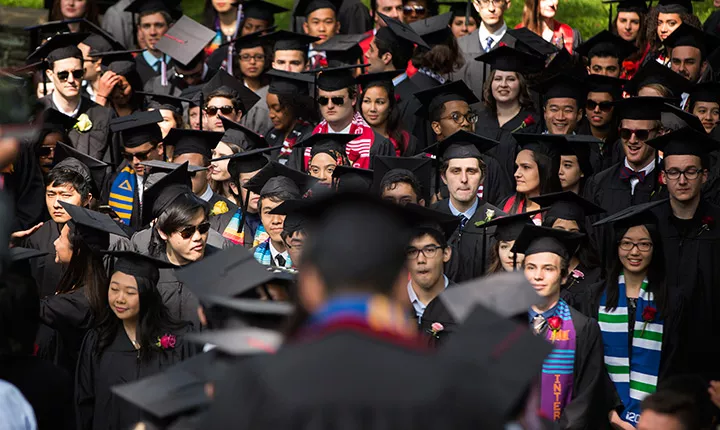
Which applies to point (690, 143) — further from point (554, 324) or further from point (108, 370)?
point (108, 370)

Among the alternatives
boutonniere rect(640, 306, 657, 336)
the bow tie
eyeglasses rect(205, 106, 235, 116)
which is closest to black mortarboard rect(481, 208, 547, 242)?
boutonniere rect(640, 306, 657, 336)

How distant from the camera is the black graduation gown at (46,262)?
706 cm

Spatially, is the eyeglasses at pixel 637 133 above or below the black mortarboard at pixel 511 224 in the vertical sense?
above

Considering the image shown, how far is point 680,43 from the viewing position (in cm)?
963

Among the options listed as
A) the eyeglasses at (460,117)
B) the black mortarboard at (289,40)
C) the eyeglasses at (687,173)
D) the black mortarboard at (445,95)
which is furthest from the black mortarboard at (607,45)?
the eyeglasses at (687,173)

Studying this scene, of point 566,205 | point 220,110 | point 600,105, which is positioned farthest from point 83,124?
point 600,105

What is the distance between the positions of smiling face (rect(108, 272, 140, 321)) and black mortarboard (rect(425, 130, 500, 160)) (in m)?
2.69

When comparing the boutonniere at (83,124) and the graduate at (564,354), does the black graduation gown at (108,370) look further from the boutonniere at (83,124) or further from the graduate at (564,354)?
the boutonniere at (83,124)

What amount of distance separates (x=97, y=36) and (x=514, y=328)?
8.04 meters

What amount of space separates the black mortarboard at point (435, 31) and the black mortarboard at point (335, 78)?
4.70 feet

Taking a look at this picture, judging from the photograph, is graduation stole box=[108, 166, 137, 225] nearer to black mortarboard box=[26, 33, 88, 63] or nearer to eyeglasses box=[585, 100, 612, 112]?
black mortarboard box=[26, 33, 88, 63]

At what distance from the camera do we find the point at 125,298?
5.92 m

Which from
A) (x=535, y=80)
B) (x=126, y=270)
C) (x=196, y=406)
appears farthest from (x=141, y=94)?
(x=196, y=406)

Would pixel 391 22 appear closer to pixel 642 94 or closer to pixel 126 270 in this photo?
pixel 642 94
